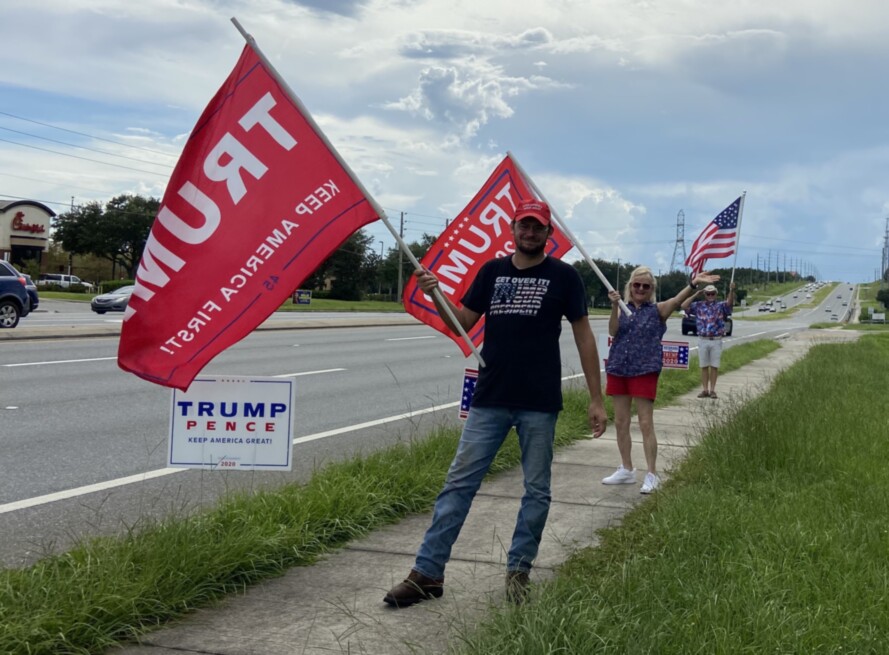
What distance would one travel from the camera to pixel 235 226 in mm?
4875

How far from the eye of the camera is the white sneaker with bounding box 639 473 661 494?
7.15m

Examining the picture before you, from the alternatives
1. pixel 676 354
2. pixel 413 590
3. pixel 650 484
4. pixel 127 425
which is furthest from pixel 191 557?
pixel 676 354

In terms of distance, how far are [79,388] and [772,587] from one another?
10270mm

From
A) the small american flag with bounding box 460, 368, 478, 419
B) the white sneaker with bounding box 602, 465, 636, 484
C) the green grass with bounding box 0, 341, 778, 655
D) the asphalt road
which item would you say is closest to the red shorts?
the white sneaker with bounding box 602, 465, 636, 484

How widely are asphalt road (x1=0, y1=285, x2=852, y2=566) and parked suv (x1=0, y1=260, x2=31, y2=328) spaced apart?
257 centimetres

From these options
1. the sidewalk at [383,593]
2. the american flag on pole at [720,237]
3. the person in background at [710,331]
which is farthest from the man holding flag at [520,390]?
the person in background at [710,331]

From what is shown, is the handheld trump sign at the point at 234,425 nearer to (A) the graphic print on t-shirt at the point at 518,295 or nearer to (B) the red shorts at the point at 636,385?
(A) the graphic print on t-shirt at the point at 518,295

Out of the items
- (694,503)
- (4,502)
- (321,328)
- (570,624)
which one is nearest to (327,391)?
(4,502)

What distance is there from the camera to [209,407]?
5.28 m

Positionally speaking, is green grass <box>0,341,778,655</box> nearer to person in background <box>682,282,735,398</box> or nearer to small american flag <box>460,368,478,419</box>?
small american flag <box>460,368,478,419</box>

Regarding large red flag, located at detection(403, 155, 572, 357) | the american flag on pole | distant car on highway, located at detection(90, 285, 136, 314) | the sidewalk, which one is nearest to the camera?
the sidewalk

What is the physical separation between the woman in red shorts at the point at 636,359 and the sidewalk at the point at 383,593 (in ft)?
1.28

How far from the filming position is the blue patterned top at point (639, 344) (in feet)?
24.8

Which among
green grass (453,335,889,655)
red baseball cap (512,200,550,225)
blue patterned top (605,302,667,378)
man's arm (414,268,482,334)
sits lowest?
green grass (453,335,889,655)
